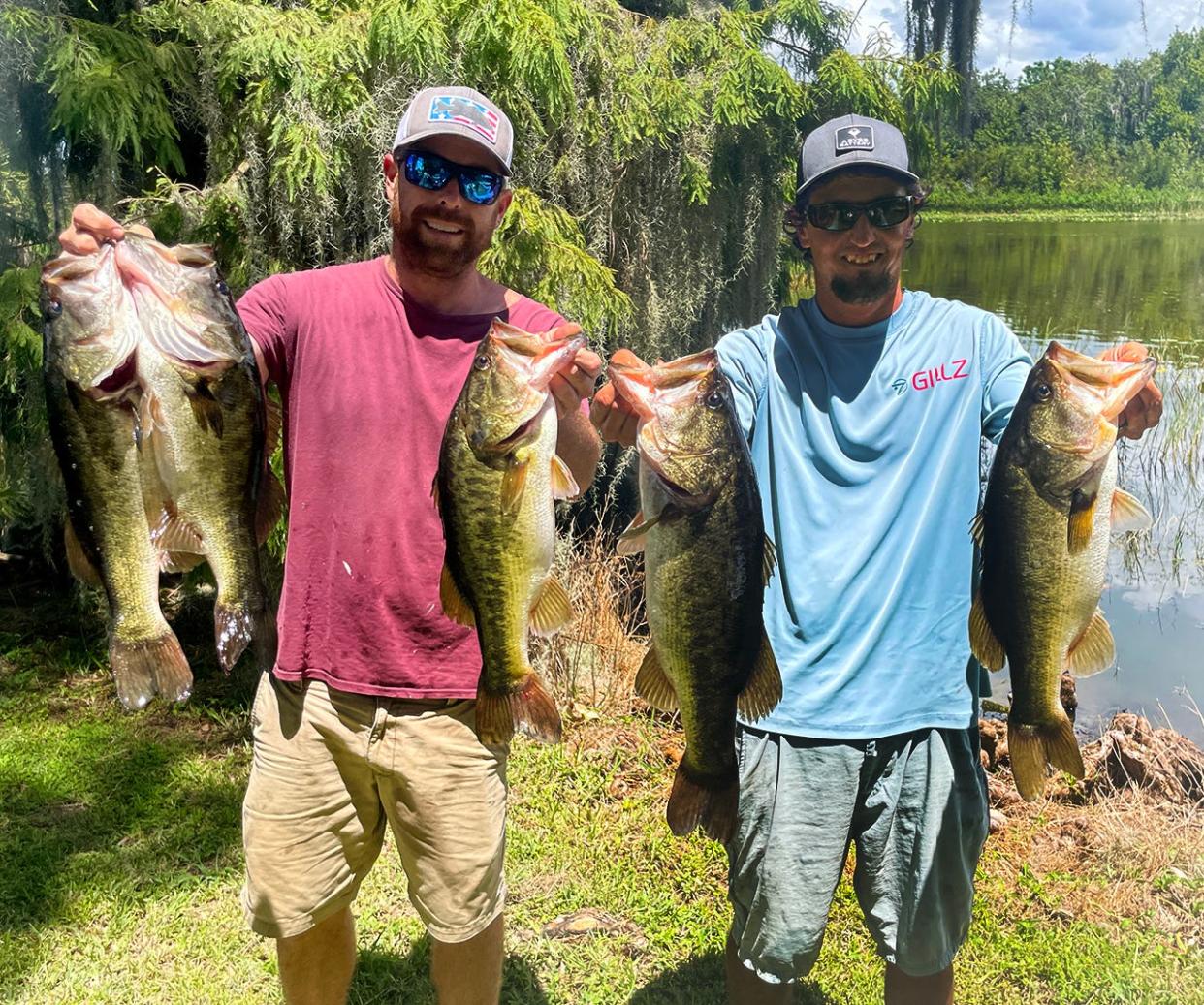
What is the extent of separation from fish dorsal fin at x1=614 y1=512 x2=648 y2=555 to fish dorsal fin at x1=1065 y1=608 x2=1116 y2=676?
46.8 inches

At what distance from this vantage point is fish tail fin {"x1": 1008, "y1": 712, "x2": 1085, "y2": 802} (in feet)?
8.21

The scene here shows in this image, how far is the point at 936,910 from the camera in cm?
272

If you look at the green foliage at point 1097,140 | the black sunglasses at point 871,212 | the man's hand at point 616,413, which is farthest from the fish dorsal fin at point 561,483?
the green foliage at point 1097,140

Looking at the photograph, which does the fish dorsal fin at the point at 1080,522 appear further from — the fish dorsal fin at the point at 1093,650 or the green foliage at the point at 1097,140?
the green foliage at the point at 1097,140

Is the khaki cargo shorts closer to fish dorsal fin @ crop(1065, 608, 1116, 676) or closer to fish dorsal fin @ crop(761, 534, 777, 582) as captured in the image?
fish dorsal fin @ crop(761, 534, 777, 582)

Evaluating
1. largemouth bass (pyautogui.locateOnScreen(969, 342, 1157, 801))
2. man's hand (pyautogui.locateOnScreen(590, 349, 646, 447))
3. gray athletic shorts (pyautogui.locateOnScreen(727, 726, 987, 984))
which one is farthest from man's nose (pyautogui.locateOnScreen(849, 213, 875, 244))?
gray athletic shorts (pyautogui.locateOnScreen(727, 726, 987, 984))

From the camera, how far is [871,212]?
266 centimetres

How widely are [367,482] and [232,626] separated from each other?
0.53 metres

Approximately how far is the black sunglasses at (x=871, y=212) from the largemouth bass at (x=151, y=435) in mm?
1614

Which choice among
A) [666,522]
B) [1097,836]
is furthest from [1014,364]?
[1097,836]

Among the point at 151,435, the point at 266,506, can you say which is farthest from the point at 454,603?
the point at 151,435

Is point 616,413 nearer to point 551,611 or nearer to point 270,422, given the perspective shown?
point 551,611

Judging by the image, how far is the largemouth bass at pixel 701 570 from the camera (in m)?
2.31

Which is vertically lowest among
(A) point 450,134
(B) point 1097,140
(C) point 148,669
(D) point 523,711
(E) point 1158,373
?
(E) point 1158,373
